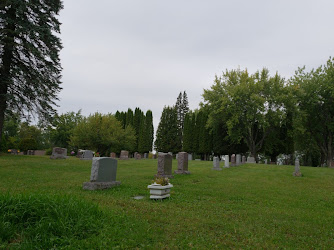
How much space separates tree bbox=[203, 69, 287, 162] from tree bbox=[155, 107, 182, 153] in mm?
17305

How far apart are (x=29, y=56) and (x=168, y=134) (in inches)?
1423

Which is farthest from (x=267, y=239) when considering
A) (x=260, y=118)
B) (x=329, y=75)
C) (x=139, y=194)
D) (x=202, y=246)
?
(x=329, y=75)

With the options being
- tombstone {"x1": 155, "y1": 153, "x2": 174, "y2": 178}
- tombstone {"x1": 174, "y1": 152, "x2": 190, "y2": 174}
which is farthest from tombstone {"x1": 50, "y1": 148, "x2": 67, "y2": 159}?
tombstone {"x1": 155, "y1": 153, "x2": 174, "y2": 178}

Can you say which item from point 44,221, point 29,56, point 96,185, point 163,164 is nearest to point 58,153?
point 29,56

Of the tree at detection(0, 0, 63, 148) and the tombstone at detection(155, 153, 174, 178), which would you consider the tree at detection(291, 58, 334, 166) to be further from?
the tree at detection(0, 0, 63, 148)

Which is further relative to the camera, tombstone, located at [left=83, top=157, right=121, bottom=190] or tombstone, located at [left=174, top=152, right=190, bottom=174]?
tombstone, located at [left=174, top=152, right=190, bottom=174]

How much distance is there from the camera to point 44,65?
752 inches

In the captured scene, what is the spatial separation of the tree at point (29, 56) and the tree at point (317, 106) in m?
29.4

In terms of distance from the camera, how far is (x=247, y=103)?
32656mm

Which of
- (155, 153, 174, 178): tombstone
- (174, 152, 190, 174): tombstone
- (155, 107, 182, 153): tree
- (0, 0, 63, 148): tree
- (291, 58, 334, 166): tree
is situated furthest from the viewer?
(155, 107, 182, 153): tree

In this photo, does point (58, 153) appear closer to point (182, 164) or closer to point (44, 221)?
point (182, 164)

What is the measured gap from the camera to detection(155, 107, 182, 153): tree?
52.1 metres

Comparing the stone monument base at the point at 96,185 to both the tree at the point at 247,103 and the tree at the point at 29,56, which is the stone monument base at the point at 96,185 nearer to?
the tree at the point at 29,56

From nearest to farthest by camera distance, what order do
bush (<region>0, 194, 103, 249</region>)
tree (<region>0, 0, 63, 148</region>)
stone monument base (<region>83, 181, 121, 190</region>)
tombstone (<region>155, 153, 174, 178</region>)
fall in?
bush (<region>0, 194, 103, 249</region>), stone monument base (<region>83, 181, 121, 190</region>), tombstone (<region>155, 153, 174, 178</region>), tree (<region>0, 0, 63, 148</region>)
